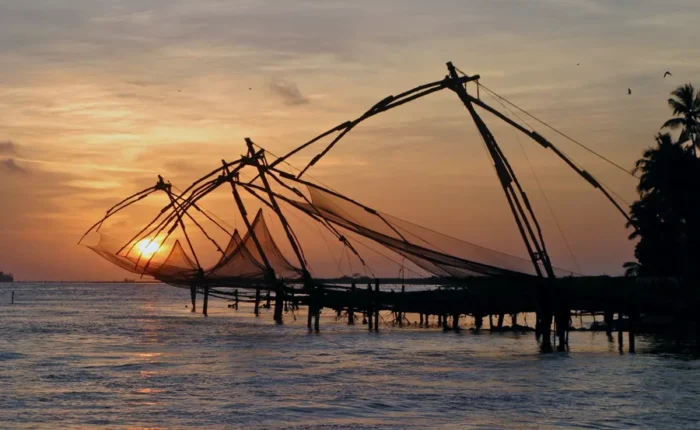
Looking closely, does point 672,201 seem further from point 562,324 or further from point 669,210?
point 562,324

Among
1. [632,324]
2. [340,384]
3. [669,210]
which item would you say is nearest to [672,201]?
[669,210]

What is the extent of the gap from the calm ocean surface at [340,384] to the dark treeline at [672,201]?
203 inches

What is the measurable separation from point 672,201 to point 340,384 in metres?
20.7

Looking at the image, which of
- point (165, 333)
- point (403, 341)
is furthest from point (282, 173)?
point (165, 333)

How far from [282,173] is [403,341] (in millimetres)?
11285

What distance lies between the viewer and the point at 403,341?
108 ft

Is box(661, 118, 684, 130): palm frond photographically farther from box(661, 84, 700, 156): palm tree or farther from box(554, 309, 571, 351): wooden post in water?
box(554, 309, 571, 351): wooden post in water

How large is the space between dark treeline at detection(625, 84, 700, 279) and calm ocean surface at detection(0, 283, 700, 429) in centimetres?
516

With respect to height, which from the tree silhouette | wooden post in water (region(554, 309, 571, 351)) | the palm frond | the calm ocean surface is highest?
the palm frond

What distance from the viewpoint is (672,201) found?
3656cm

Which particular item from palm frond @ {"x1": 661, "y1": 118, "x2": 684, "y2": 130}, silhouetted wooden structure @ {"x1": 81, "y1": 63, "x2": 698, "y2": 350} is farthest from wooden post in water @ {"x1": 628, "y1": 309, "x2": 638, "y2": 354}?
palm frond @ {"x1": 661, "y1": 118, "x2": 684, "y2": 130}

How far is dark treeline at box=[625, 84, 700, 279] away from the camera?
35281 millimetres

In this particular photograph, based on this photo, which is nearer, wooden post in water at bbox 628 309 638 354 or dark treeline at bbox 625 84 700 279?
wooden post in water at bbox 628 309 638 354

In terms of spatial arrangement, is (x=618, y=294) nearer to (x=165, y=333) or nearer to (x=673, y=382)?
(x=673, y=382)
